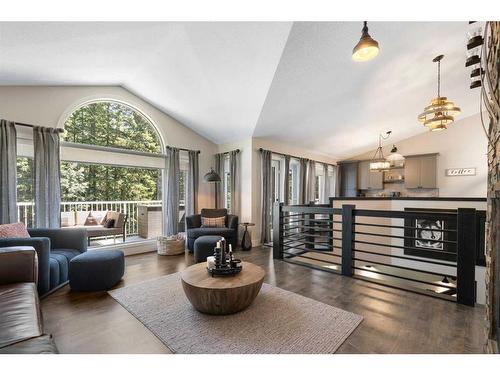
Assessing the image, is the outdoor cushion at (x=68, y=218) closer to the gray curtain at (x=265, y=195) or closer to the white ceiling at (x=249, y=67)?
the white ceiling at (x=249, y=67)

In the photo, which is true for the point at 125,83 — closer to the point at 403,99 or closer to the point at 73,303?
the point at 73,303

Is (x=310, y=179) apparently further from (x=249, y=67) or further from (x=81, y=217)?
(x=81, y=217)

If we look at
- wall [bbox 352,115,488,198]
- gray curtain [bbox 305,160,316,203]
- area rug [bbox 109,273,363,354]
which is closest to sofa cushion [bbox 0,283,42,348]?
area rug [bbox 109,273,363,354]

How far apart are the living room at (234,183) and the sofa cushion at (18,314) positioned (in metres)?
0.02

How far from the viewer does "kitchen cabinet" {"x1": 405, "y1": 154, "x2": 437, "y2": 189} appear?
6738 millimetres

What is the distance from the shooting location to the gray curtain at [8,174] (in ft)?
10.2

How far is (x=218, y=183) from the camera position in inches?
231

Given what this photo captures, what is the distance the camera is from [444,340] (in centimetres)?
177

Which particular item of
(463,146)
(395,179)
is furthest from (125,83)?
(463,146)

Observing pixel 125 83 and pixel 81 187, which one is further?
pixel 81 187

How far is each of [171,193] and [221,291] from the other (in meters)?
3.34

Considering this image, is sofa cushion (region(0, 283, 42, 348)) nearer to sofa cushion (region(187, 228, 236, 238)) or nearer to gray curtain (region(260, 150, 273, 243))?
sofa cushion (region(187, 228, 236, 238))

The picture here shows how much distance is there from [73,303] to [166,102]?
11.9 ft

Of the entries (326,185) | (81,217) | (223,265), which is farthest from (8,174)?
(326,185)
